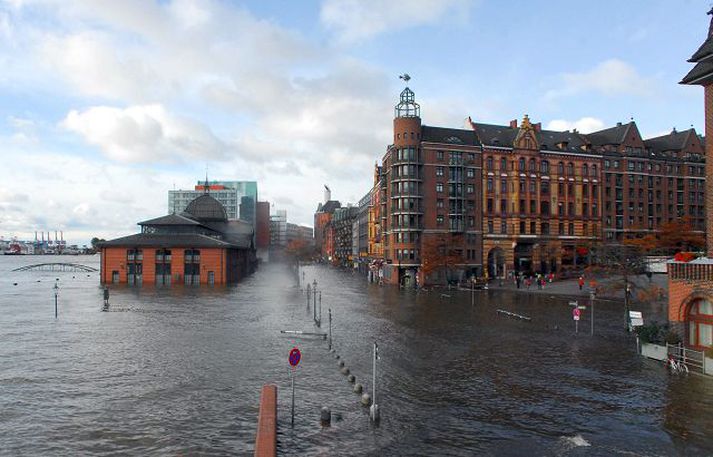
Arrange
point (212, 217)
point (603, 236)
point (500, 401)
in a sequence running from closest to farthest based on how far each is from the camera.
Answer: point (500, 401) < point (603, 236) < point (212, 217)

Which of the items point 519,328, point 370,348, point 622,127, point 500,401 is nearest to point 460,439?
point 500,401

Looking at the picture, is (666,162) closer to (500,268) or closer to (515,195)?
(515,195)

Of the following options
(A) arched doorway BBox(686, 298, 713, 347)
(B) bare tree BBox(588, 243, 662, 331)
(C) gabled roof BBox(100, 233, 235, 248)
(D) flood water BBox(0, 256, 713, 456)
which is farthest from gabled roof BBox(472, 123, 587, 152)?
(A) arched doorway BBox(686, 298, 713, 347)

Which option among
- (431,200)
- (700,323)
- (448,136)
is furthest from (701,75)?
(448,136)

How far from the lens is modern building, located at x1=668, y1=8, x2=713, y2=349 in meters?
27.1

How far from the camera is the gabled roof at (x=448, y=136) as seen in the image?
89.2 metres

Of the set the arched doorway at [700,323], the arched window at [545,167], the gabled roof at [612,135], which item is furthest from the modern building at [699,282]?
the gabled roof at [612,135]

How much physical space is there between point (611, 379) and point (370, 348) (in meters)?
13.7

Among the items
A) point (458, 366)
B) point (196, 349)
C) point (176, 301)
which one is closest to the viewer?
point (458, 366)

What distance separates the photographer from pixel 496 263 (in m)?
93.3

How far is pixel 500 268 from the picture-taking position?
307ft

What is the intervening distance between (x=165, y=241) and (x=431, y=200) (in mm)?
45947

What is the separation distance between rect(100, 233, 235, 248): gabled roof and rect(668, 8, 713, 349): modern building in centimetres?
7258

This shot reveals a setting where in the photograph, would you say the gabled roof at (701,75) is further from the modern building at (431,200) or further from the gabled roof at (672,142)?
the gabled roof at (672,142)
